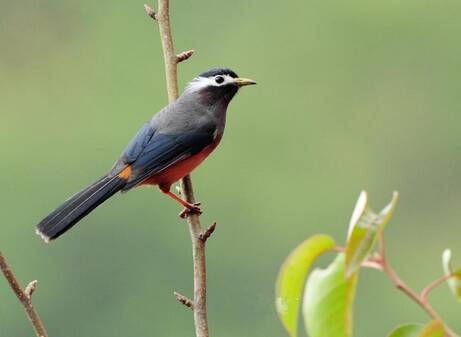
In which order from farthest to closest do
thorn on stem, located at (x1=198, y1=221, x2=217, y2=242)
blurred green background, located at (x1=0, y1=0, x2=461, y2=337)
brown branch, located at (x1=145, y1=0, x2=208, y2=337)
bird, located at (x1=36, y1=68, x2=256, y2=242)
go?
1. blurred green background, located at (x1=0, y1=0, x2=461, y2=337)
2. bird, located at (x1=36, y1=68, x2=256, y2=242)
3. thorn on stem, located at (x1=198, y1=221, x2=217, y2=242)
4. brown branch, located at (x1=145, y1=0, x2=208, y2=337)

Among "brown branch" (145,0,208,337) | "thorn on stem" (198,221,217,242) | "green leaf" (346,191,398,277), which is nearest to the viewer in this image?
"green leaf" (346,191,398,277)

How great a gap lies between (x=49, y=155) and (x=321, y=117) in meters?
8.24

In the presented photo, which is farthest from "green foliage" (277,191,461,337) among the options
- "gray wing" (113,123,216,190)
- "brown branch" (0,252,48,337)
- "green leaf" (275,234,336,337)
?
"gray wing" (113,123,216,190)

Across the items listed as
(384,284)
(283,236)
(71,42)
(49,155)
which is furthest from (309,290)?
(71,42)

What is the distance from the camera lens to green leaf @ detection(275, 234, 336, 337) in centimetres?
237

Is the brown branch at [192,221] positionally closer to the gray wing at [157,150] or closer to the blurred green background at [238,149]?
the gray wing at [157,150]

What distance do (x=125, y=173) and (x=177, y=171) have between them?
0.83 feet

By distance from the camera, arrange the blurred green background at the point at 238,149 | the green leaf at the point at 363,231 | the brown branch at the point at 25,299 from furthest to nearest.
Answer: the blurred green background at the point at 238,149 → the brown branch at the point at 25,299 → the green leaf at the point at 363,231

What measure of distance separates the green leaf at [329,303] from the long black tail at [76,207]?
96.8 inches

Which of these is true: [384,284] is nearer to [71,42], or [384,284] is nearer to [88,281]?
[88,281]

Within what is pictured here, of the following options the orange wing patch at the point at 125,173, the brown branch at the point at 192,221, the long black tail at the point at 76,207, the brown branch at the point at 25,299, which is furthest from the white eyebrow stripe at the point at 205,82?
the brown branch at the point at 25,299

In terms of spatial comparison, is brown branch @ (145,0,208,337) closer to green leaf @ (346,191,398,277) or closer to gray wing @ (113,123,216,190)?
gray wing @ (113,123,216,190)

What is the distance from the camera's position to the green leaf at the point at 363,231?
7.56 ft

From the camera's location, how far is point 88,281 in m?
29.2
